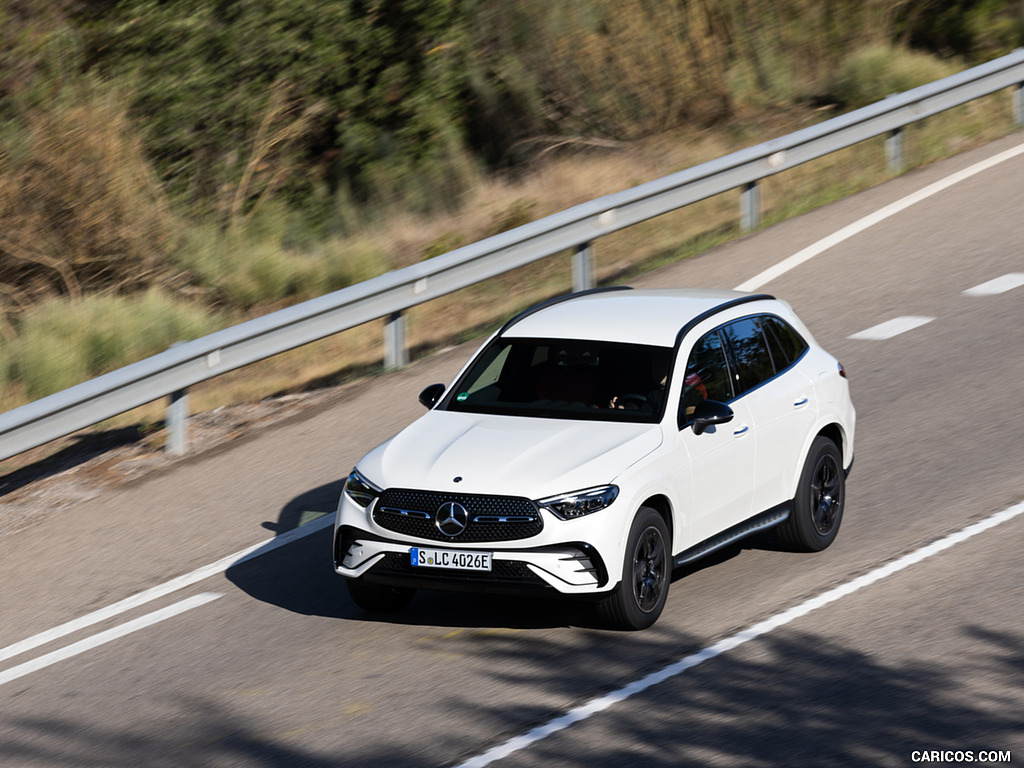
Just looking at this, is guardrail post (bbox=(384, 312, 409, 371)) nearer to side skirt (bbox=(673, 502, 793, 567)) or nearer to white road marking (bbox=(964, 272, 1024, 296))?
white road marking (bbox=(964, 272, 1024, 296))

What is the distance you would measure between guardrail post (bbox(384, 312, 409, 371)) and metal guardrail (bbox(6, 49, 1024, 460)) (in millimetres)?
12

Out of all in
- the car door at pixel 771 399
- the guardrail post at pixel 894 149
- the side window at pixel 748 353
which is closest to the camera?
the car door at pixel 771 399

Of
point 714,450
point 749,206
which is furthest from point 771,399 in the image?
point 749,206

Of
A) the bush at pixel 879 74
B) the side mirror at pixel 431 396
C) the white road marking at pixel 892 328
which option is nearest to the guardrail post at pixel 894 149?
the bush at pixel 879 74

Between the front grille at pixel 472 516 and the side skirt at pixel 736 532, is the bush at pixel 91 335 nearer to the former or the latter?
the front grille at pixel 472 516

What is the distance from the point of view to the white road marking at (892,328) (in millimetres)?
12648

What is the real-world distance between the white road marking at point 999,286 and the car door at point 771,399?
4.93 meters

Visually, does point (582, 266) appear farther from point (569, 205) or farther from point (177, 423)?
point (177, 423)

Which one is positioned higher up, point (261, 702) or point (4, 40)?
point (4, 40)

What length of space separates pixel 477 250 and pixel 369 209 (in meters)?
8.62

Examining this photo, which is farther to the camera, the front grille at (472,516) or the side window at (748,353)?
the side window at (748,353)

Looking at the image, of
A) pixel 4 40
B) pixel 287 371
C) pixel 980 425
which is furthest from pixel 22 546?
pixel 4 40

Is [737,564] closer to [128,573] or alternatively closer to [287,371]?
[128,573]

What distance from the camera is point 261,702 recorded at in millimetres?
6965
